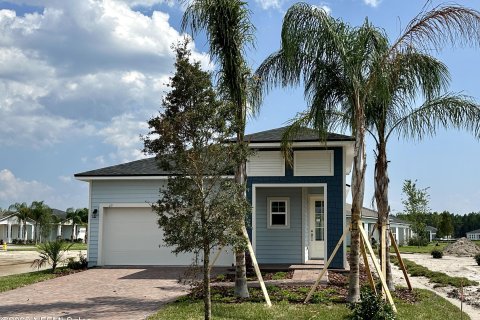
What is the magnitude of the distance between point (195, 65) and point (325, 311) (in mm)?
5528

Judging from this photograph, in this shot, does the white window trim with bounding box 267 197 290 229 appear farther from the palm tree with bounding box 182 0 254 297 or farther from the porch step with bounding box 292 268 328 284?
the palm tree with bounding box 182 0 254 297

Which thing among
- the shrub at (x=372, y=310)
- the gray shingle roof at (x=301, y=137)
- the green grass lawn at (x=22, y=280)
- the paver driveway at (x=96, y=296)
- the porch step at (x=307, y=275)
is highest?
the gray shingle roof at (x=301, y=137)

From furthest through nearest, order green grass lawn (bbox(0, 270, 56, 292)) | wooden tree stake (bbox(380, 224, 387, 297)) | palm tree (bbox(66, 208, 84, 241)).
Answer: palm tree (bbox(66, 208, 84, 241)) → green grass lawn (bbox(0, 270, 56, 292)) → wooden tree stake (bbox(380, 224, 387, 297))

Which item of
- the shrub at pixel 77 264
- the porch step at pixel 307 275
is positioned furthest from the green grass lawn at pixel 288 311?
the shrub at pixel 77 264

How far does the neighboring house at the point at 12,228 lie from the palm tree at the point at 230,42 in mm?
54313

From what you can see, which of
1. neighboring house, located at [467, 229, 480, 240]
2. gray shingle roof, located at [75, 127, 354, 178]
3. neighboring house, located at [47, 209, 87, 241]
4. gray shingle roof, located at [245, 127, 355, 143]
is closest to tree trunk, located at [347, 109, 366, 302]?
gray shingle roof, located at [245, 127, 355, 143]

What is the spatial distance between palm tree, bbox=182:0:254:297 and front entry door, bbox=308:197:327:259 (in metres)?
8.49

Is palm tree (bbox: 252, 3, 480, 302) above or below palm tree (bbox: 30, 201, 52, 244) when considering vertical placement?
above

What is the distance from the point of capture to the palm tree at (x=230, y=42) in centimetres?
1243

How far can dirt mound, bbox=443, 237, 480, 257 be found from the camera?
3510 cm

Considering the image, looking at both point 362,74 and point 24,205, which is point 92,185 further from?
point 24,205

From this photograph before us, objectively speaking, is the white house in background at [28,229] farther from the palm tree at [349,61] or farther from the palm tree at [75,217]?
the palm tree at [349,61]

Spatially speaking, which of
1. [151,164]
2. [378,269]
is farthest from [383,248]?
[151,164]

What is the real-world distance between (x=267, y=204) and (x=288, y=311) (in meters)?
8.99
